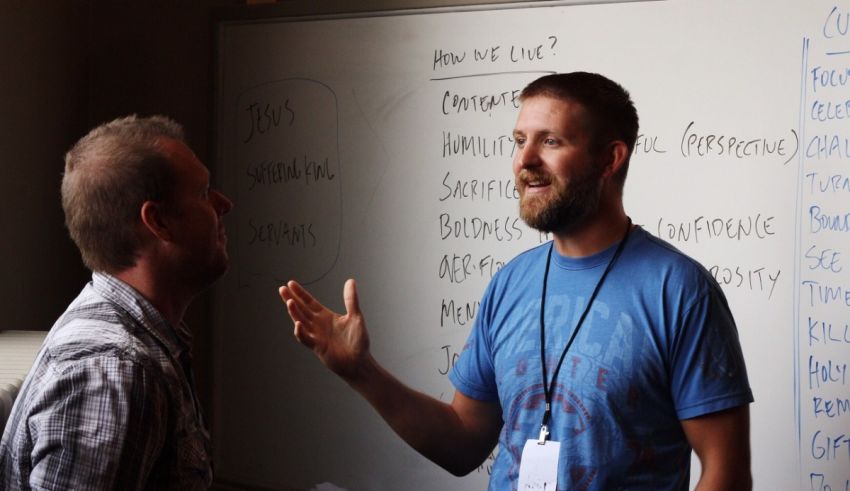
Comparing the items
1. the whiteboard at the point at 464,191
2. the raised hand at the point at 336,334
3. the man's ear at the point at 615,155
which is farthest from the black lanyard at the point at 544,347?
the whiteboard at the point at 464,191

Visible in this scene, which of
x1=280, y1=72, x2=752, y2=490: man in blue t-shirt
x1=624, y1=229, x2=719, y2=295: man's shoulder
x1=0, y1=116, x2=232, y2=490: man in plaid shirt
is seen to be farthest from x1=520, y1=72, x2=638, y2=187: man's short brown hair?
x1=0, y1=116, x2=232, y2=490: man in plaid shirt

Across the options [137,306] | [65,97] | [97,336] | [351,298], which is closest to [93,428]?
[97,336]

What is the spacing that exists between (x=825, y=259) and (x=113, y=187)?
5.55 feet

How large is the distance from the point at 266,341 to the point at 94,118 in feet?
3.34

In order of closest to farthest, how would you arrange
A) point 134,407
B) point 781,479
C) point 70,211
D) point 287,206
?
point 134,407
point 70,211
point 781,479
point 287,206

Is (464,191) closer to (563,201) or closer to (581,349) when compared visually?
(563,201)

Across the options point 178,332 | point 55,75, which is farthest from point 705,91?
point 55,75

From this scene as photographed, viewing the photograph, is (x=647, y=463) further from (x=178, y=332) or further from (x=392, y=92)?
(x=392, y=92)

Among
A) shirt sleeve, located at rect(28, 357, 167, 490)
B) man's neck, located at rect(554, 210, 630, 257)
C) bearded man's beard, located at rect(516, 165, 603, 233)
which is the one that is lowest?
shirt sleeve, located at rect(28, 357, 167, 490)

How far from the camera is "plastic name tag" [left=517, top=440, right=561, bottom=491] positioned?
1607 millimetres

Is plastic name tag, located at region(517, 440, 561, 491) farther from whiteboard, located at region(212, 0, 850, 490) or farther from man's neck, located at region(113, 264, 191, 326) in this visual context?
whiteboard, located at region(212, 0, 850, 490)

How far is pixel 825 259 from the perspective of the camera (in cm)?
229

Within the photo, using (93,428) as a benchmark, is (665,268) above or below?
above

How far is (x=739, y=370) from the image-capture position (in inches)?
62.0
